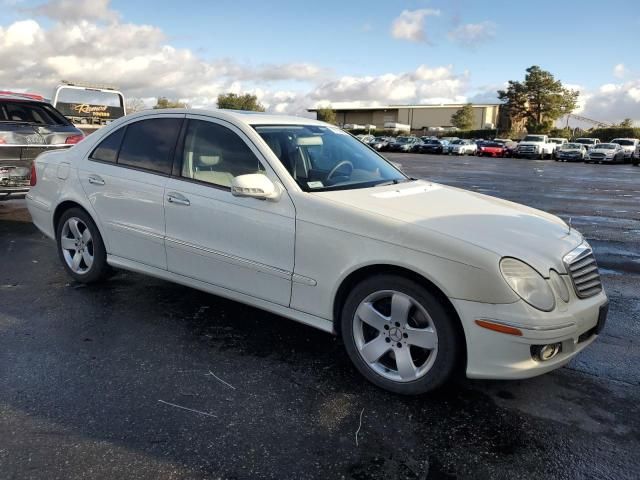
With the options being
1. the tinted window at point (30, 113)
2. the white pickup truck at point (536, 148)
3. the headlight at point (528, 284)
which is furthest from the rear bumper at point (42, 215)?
the white pickup truck at point (536, 148)

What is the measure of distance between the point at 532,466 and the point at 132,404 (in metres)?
2.12

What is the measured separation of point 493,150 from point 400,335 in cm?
4841

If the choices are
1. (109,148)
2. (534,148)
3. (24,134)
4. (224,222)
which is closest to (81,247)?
(109,148)

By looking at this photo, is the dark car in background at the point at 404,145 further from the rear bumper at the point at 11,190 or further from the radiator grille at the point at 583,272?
the radiator grille at the point at 583,272

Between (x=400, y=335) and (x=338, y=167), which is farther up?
(x=338, y=167)

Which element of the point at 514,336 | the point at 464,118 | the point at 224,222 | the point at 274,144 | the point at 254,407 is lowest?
the point at 254,407

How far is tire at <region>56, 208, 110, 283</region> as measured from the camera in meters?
5.02

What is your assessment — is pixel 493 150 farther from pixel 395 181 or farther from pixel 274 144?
pixel 274 144

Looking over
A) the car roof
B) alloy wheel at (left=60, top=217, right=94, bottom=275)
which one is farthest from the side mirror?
alloy wheel at (left=60, top=217, right=94, bottom=275)

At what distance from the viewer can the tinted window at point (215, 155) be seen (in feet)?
13.2

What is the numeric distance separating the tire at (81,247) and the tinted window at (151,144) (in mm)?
718

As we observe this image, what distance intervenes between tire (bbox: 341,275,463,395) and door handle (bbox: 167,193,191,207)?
1.48 metres

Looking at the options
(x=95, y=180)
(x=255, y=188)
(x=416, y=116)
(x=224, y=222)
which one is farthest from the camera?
(x=416, y=116)

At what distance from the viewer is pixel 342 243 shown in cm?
341
